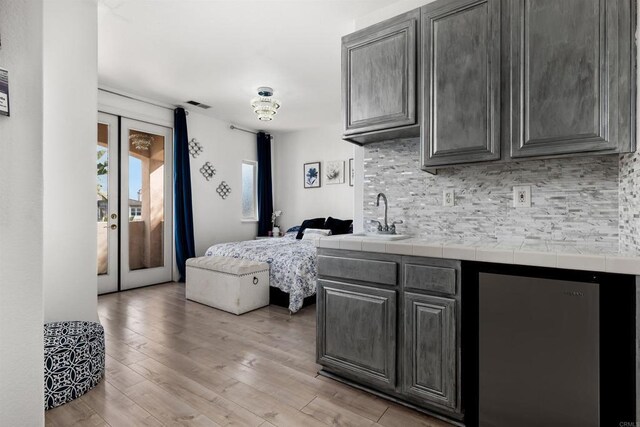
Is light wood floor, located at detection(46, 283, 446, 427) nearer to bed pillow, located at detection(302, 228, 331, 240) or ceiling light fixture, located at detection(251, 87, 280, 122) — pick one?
bed pillow, located at detection(302, 228, 331, 240)

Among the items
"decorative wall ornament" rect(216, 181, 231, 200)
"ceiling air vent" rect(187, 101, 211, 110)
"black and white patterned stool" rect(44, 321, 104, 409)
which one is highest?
"ceiling air vent" rect(187, 101, 211, 110)

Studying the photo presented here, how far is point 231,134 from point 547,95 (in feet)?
17.2

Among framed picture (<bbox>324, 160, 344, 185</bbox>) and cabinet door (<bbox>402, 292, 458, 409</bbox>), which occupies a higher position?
framed picture (<bbox>324, 160, 344, 185</bbox>)

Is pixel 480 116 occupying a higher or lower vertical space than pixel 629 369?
higher

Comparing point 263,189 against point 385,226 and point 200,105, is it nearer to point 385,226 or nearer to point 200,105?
point 200,105

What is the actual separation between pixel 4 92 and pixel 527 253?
80.7 inches

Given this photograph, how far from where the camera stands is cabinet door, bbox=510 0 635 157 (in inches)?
56.9

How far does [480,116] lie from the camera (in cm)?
176

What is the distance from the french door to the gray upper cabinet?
365 cm

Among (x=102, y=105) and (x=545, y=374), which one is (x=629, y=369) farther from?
(x=102, y=105)

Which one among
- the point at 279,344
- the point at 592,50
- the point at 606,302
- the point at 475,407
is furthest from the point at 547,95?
the point at 279,344

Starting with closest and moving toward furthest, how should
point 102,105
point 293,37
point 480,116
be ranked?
point 480,116 < point 293,37 < point 102,105

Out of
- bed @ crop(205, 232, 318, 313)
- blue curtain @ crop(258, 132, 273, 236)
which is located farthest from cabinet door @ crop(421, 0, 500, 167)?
blue curtain @ crop(258, 132, 273, 236)

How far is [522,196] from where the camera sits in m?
1.91
